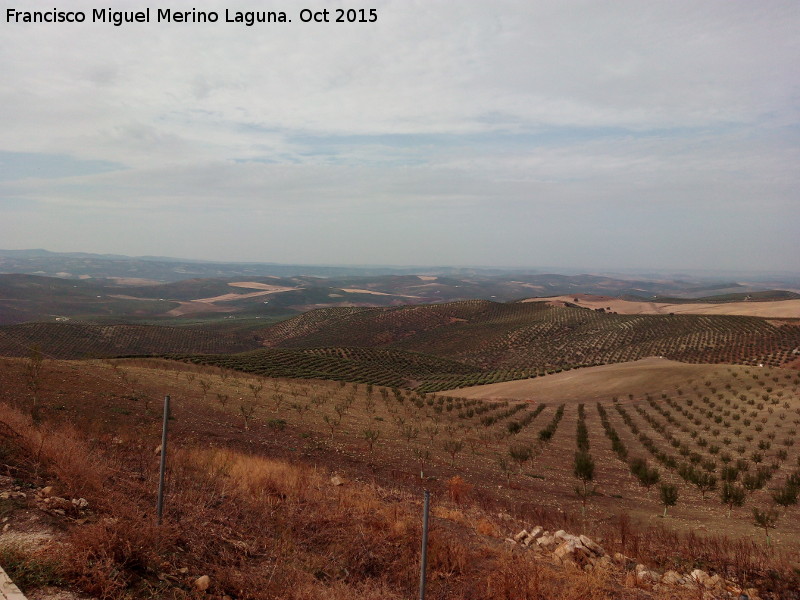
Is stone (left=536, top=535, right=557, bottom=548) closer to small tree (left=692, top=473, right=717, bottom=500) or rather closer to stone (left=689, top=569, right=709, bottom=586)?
stone (left=689, top=569, right=709, bottom=586)

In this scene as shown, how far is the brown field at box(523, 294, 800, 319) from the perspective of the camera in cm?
9956

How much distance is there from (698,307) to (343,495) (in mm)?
165812

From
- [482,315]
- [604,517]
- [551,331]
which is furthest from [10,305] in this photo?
[604,517]

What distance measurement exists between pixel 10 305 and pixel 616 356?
723 feet

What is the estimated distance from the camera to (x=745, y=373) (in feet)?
136

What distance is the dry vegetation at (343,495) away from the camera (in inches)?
261

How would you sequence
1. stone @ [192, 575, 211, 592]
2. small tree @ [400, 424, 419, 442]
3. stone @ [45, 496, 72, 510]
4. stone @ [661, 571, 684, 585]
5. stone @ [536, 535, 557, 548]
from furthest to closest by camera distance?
small tree @ [400, 424, 419, 442], stone @ [536, 535, 557, 548], stone @ [661, 571, 684, 585], stone @ [45, 496, 72, 510], stone @ [192, 575, 211, 592]

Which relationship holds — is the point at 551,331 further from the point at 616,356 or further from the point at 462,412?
the point at 462,412

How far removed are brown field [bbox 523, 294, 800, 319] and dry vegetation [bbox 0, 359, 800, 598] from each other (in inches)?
3656

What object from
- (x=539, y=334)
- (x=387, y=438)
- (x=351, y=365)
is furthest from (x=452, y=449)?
(x=539, y=334)

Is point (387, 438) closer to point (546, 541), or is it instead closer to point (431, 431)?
point (431, 431)

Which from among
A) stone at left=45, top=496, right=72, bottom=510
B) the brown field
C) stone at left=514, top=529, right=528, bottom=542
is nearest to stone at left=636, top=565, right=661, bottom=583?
stone at left=514, top=529, right=528, bottom=542

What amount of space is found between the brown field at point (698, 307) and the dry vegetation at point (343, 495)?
92.9 m

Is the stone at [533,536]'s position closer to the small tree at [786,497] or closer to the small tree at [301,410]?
the small tree at [786,497]
